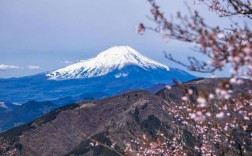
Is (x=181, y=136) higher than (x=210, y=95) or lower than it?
lower

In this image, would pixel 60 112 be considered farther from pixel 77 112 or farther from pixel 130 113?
pixel 130 113

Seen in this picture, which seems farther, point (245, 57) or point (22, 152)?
point (22, 152)

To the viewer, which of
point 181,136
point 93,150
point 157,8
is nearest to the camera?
point 157,8

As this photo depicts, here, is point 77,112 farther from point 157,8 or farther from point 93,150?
point 157,8

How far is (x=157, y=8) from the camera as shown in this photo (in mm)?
7113

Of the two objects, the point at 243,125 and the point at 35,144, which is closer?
the point at 243,125

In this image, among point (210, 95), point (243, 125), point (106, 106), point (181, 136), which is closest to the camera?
point (210, 95)

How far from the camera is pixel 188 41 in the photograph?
21.7ft

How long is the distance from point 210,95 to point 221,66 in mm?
1146

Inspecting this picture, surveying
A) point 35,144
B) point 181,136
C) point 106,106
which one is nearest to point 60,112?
point 106,106

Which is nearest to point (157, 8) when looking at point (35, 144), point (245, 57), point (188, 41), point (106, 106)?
point (188, 41)

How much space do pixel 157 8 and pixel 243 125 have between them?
3.48m

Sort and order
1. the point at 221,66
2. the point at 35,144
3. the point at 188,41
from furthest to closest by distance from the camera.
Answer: the point at 35,144 < the point at 188,41 < the point at 221,66

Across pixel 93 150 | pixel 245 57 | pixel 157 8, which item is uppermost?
pixel 157 8
